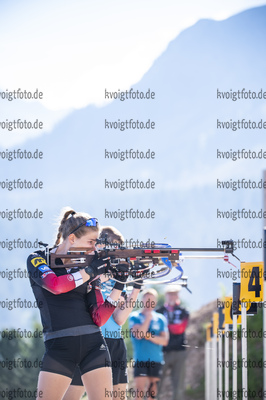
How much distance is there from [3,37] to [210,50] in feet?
44.9

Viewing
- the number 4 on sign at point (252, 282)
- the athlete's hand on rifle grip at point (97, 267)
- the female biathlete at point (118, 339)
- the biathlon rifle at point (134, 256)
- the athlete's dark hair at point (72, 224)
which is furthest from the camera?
the female biathlete at point (118, 339)

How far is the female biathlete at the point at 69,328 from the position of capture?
4.32 metres

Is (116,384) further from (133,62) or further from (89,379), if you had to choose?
(133,62)

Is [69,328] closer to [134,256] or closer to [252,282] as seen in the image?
[134,256]

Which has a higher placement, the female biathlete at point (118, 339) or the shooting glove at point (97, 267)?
the shooting glove at point (97, 267)

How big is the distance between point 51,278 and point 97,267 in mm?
415

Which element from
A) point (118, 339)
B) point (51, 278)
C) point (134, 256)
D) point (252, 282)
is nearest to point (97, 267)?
point (51, 278)

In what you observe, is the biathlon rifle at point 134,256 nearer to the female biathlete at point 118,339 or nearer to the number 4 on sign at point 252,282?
the female biathlete at point 118,339

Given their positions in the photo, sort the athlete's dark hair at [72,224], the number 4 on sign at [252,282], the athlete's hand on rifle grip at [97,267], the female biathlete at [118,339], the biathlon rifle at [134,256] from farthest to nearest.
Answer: the female biathlete at [118,339] < the number 4 on sign at [252,282] < the athlete's dark hair at [72,224] < the biathlon rifle at [134,256] < the athlete's hand on rifle grip at [97,267]

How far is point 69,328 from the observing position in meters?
4.45

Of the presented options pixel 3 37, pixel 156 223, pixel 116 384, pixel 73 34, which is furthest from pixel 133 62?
pixel 156 223

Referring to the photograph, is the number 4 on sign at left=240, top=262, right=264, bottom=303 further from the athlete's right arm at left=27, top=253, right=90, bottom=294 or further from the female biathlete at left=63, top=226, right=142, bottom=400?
the athlete's right arm at left=27, top=253, right=90, bottom=294

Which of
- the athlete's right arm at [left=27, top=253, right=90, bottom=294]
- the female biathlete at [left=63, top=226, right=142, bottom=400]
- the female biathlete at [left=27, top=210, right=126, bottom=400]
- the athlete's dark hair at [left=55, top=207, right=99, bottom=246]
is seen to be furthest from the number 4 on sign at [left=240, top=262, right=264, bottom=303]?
the athlete's right arm at [left=27, top=253, right=90, bottom=294]

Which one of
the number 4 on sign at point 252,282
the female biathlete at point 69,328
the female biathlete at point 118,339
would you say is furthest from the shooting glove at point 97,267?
the number 4 on sign at point 252,282
